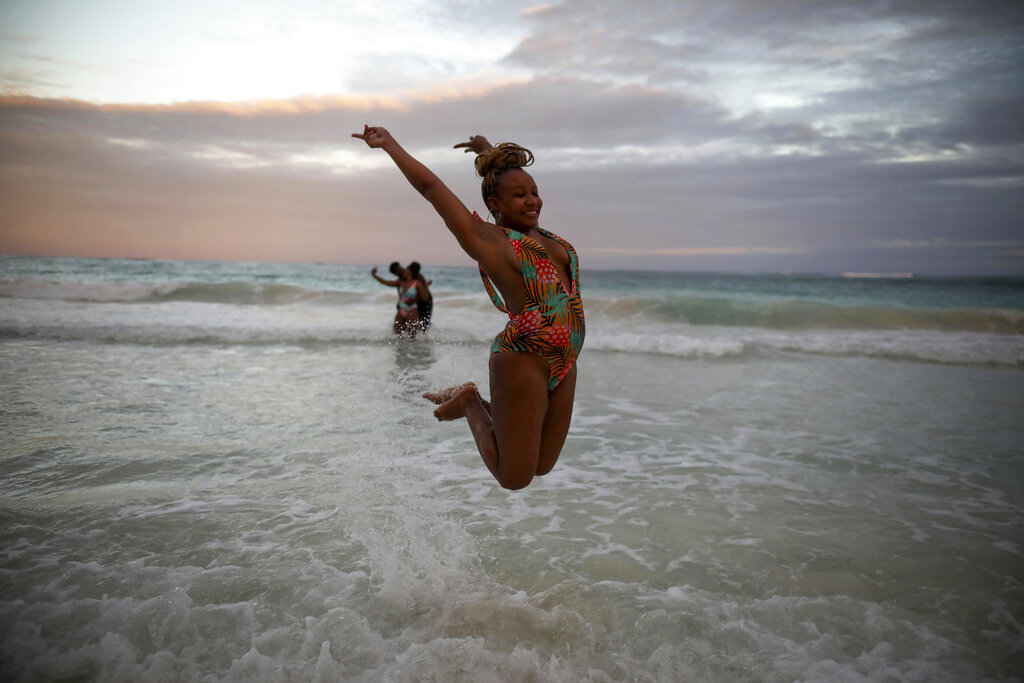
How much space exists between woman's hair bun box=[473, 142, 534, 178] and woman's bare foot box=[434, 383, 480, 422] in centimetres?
139

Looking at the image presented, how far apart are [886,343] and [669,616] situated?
14440 mm

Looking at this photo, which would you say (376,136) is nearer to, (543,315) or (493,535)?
(543,315)

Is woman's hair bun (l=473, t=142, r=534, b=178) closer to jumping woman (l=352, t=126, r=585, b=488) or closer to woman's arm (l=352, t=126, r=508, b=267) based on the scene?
jumping woman (l=352, t=126, r=585, b=488)

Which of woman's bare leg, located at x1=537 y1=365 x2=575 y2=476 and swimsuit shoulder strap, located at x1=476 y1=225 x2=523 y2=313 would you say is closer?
swimsuit shoulder strap, located at x1=476 y1=225 x2=523 y2=313


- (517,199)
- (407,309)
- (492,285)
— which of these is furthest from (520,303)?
(407,309)

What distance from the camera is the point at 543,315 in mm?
3340

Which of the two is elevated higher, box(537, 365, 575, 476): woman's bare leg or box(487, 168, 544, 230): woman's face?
box(487, 168, 544, 230): woman's face

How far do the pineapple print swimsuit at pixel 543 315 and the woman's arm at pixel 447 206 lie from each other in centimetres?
14

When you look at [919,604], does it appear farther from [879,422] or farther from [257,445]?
[257,445]

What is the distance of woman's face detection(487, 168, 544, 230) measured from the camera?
338cm

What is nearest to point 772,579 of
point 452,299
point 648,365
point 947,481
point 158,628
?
point 947,481

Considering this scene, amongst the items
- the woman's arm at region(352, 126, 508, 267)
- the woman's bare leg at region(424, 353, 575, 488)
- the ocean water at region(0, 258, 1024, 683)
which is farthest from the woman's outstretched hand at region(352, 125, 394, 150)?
the ocean water at region(0, 258, 1024, 683)

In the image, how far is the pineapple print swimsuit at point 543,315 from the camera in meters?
3.28

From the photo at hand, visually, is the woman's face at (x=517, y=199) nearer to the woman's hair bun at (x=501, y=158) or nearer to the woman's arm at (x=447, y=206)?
the woman's hair bun at (x=501, y=158)
